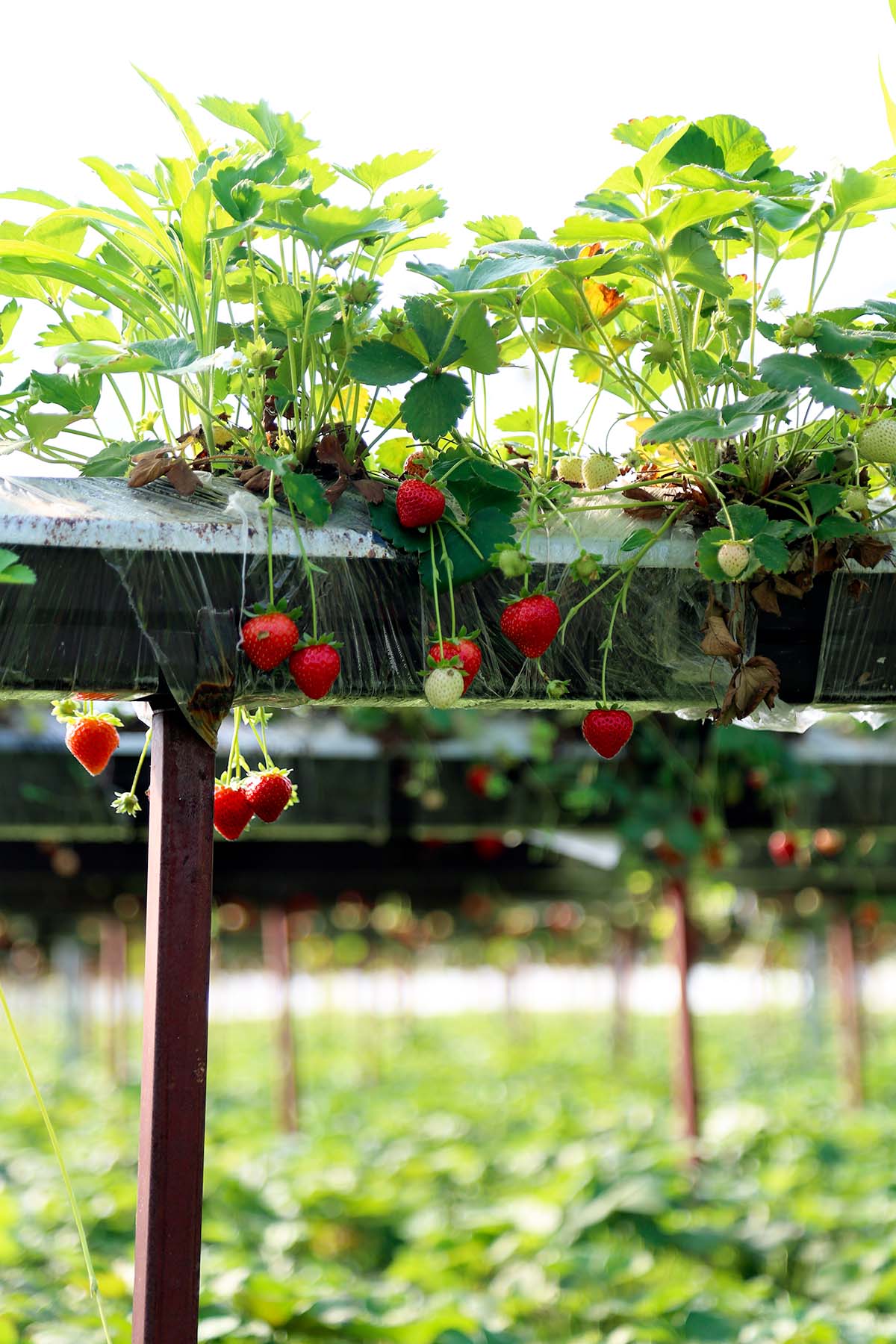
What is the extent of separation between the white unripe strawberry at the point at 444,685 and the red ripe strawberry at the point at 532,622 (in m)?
0.09

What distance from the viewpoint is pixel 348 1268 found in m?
5.17

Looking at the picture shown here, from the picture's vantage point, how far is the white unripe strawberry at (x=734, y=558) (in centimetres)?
159

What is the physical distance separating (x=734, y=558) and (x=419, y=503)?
38cm

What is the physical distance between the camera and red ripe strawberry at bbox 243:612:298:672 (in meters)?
A: 1.48

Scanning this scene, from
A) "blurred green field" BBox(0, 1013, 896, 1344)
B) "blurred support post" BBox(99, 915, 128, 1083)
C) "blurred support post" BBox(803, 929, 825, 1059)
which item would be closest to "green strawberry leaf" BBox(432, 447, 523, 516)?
"blurred green field" BBox(0, 1013, 896, 1344)

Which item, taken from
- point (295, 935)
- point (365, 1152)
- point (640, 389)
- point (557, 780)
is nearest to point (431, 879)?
point (365, 1152)

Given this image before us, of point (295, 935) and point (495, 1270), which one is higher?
point (295, 935)

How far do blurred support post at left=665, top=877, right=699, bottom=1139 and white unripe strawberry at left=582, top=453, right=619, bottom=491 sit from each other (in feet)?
17.7

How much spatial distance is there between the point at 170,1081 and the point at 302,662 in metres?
0.49

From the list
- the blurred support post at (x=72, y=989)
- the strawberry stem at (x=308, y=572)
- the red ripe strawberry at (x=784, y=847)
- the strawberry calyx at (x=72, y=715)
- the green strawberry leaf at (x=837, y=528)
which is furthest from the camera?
the blurred support post at (x=72, y=989)

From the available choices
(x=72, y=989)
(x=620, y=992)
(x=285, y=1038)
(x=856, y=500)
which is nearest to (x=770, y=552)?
(x=856, y=500)

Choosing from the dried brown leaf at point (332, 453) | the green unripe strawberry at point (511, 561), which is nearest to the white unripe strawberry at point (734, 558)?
the green unripe strawberry at point (511, 561)

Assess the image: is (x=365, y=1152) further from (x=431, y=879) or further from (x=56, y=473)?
(x=56, y=473)

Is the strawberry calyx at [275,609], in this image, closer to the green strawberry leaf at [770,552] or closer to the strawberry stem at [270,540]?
the strawberry stem at [270,540]
